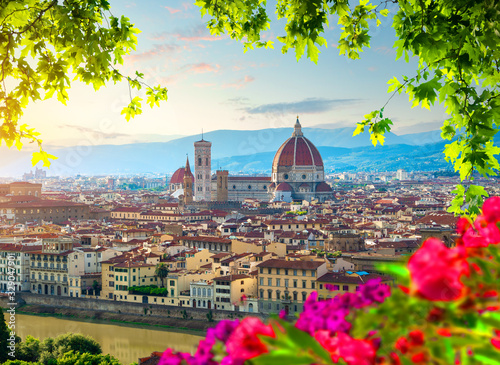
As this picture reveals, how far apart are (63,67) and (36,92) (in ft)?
0.65

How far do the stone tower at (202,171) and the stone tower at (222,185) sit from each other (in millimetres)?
1755

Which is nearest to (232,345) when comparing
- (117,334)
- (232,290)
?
(232,290)

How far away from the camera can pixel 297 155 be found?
219 feet

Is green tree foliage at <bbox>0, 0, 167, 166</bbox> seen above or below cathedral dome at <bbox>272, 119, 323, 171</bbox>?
below

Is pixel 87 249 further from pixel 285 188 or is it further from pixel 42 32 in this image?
pixel 285 188

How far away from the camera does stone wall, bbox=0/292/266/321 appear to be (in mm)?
20109

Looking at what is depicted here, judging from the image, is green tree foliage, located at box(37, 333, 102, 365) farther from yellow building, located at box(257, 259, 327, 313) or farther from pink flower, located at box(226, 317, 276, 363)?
pink flower, located at box(226, 317, 276, 363)

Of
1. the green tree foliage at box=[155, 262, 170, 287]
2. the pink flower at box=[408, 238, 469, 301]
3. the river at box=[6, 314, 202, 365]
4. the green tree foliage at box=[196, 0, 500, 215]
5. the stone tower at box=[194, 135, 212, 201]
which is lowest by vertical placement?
the river at box=[6, 314, 202, 365]

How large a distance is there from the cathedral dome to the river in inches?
1837

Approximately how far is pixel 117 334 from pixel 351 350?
2010 centimetres

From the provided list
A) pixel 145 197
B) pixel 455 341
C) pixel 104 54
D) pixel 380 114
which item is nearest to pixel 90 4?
pixel 104 54

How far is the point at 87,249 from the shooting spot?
2538cm

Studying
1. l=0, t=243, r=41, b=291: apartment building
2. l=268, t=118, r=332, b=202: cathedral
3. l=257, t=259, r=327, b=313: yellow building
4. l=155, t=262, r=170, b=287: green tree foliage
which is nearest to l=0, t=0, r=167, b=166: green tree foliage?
l=257, t=259, r=327, b=313: yellow building

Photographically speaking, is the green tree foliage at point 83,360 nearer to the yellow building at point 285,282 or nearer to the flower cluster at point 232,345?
the yellow building at point 285,282
